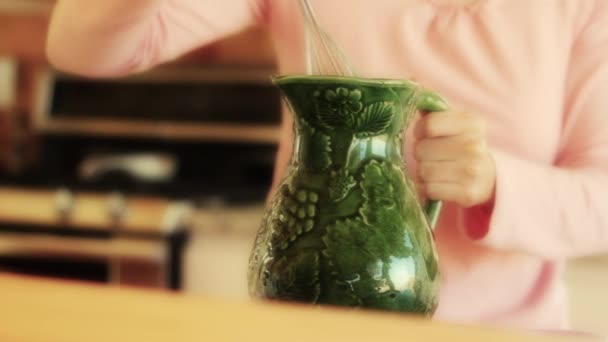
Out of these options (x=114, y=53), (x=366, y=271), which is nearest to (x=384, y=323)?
(x=366, y=271)

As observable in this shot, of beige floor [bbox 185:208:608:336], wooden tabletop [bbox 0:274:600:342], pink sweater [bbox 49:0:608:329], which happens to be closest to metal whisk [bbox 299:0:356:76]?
pink sweater [bbox 49:0:608:329]

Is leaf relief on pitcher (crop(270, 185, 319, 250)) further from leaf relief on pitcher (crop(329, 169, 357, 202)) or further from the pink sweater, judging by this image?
the pink sweater

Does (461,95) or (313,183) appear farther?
(461,95)

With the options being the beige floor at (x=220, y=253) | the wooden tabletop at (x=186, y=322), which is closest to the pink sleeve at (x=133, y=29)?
the wooden tabletop at (x=186, y=322)

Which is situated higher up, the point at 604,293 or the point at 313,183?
the point at 313,183

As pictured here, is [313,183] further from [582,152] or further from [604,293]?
[604,293]

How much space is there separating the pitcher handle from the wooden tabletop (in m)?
0.22

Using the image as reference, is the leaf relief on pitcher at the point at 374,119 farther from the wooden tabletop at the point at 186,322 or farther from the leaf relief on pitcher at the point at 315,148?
the wooden tabletop at the point at 186,322

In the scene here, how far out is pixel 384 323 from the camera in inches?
Answer: 7.9

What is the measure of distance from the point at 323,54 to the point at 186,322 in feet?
1.11

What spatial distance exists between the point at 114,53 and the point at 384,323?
1.18ft

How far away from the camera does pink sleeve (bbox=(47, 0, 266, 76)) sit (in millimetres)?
470

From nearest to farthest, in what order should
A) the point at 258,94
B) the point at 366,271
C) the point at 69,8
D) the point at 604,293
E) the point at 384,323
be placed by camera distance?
the point at 384,323 < the point at 366,271 < the point at 69,8 < the point at 604,293 < the point at 258,94

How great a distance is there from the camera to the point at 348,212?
0.36 m
